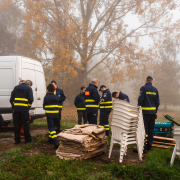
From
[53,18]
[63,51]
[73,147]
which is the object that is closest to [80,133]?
[73,147]

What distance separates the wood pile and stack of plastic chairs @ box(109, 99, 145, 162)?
47 cm

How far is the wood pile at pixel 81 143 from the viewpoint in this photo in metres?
4.82

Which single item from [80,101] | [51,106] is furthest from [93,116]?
[80,101]

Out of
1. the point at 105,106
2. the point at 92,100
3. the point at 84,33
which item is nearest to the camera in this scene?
the point at 92,100

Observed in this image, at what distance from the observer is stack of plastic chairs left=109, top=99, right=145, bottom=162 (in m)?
4.76

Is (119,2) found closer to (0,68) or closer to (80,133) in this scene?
(0,68)

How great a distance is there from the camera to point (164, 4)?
21656 mm

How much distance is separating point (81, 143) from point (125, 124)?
103cm

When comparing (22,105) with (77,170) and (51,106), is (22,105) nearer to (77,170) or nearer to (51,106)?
(51,106)

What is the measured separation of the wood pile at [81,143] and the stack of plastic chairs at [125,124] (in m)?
0.47

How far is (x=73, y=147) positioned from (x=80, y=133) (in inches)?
13.9

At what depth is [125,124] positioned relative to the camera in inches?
187

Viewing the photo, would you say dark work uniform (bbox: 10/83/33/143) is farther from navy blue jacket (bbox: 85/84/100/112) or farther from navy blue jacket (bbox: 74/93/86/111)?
navy blue jacket (bbox: 74/93/86/111)

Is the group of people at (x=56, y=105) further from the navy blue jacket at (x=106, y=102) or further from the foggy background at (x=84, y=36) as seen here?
the foggy background at (x=84, y=36)
